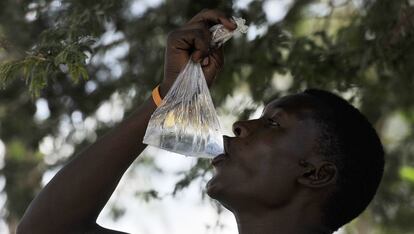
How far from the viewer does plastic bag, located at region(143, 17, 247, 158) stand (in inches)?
111

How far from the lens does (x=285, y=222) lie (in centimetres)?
276

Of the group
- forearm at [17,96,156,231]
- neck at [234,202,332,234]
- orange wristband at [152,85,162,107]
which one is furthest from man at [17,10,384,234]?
forearm at [17,96,156,231]

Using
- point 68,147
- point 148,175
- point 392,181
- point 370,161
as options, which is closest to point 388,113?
point 392,181

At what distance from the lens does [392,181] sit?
248 inches

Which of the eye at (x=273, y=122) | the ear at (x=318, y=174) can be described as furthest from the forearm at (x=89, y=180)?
the ear at (x=318, y=174)

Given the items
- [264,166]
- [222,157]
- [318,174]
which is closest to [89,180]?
[222,157]

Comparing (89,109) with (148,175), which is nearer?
(89,109)

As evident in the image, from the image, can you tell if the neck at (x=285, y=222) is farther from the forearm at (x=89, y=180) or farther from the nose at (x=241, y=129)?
the forearm at (x=89, y=180)

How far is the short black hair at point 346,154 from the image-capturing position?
275cm

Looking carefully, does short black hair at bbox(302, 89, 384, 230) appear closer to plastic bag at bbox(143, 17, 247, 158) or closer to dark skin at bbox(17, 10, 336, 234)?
dark skin at bbox(17, 10, 336, 234)

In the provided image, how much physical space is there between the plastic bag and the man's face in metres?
0.07

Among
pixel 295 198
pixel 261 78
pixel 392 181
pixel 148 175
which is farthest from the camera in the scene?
pixel 392 181

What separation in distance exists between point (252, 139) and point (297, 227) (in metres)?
0.29

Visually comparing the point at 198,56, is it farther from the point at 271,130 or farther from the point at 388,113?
the point at 388,113
